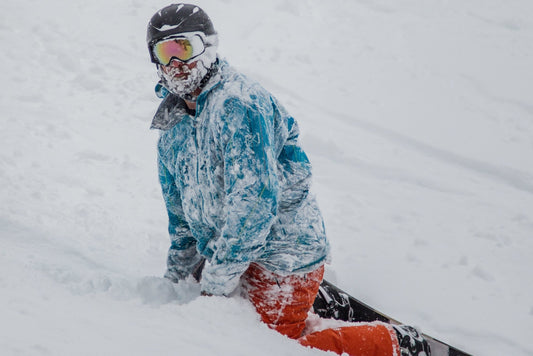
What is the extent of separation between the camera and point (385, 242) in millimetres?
4602

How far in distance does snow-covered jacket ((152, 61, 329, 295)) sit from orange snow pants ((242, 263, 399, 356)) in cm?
8

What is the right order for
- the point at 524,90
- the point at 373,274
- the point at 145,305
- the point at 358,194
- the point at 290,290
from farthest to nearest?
the point at 524,90 → the point at 358,194 → the point at 373,274 → the point at 290,290 → the point at 145,305

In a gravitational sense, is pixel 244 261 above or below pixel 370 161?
above

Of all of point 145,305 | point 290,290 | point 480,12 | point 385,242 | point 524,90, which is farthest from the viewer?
point 480,12

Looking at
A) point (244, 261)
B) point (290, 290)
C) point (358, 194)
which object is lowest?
point (358, 194)

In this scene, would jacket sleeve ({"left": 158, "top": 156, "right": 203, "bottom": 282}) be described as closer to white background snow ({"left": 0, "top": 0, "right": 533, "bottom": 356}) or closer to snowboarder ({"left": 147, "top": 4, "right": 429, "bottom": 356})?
snowboarder ({"left": 147, "top": 4, "right": 429, "bottom": 356})

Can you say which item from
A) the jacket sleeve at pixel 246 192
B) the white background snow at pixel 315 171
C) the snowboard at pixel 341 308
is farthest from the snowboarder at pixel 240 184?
the snowboard at pixel 341 308

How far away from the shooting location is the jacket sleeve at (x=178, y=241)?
9.14ft

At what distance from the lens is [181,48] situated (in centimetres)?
231

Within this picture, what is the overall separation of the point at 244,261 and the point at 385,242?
250 cm

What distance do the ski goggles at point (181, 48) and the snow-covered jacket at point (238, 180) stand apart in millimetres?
143

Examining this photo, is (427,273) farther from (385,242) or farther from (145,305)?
(145,305)

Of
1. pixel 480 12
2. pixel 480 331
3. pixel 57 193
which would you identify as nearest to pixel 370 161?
pixel 480 331

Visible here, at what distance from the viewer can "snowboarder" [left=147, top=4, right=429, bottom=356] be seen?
221 cm
